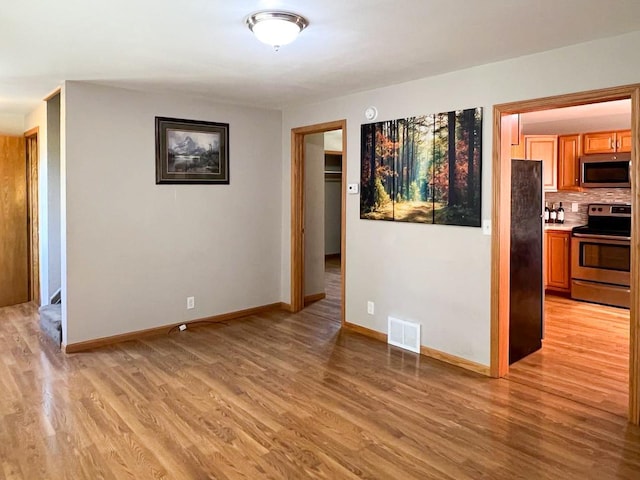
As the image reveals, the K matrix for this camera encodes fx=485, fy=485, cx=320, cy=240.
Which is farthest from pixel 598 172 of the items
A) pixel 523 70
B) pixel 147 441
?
pixel 147 441

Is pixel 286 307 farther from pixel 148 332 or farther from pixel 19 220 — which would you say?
pixel 19 220

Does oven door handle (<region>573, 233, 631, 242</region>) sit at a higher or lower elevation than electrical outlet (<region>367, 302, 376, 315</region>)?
higher

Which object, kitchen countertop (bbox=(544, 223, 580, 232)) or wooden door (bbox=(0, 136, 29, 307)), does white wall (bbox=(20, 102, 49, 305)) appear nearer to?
wooden door (bbox=(0, 136, 29, 307))

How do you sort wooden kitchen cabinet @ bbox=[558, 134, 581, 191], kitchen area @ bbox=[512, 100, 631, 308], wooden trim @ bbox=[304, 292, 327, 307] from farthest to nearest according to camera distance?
wooden kitchen cabinet @ bbox=[558, 134, 581, 191], wooden trim @ bbox=[304, 292, 327, 307], kitchen area @ bbox=[512, 100, 631, 308]

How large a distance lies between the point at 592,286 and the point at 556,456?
401 cm

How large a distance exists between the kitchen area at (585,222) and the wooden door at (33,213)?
536 centimetres

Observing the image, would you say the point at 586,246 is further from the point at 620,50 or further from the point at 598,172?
the point at 620,50

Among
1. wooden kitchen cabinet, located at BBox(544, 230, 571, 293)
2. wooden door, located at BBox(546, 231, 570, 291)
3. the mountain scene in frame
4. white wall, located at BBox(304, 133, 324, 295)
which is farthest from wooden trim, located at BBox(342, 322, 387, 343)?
wooden door, located at BBox(546, 231, 570, 291)

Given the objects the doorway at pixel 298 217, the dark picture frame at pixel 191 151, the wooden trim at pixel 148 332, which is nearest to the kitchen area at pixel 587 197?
the doorway at pixel 298 217

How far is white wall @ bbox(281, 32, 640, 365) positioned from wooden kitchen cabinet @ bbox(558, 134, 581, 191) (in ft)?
11.0

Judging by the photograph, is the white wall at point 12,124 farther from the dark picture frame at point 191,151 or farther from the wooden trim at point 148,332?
the wooden trim at point 148,332

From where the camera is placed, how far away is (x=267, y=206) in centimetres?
557

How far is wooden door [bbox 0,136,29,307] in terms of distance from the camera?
5.75m

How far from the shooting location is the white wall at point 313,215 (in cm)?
601
